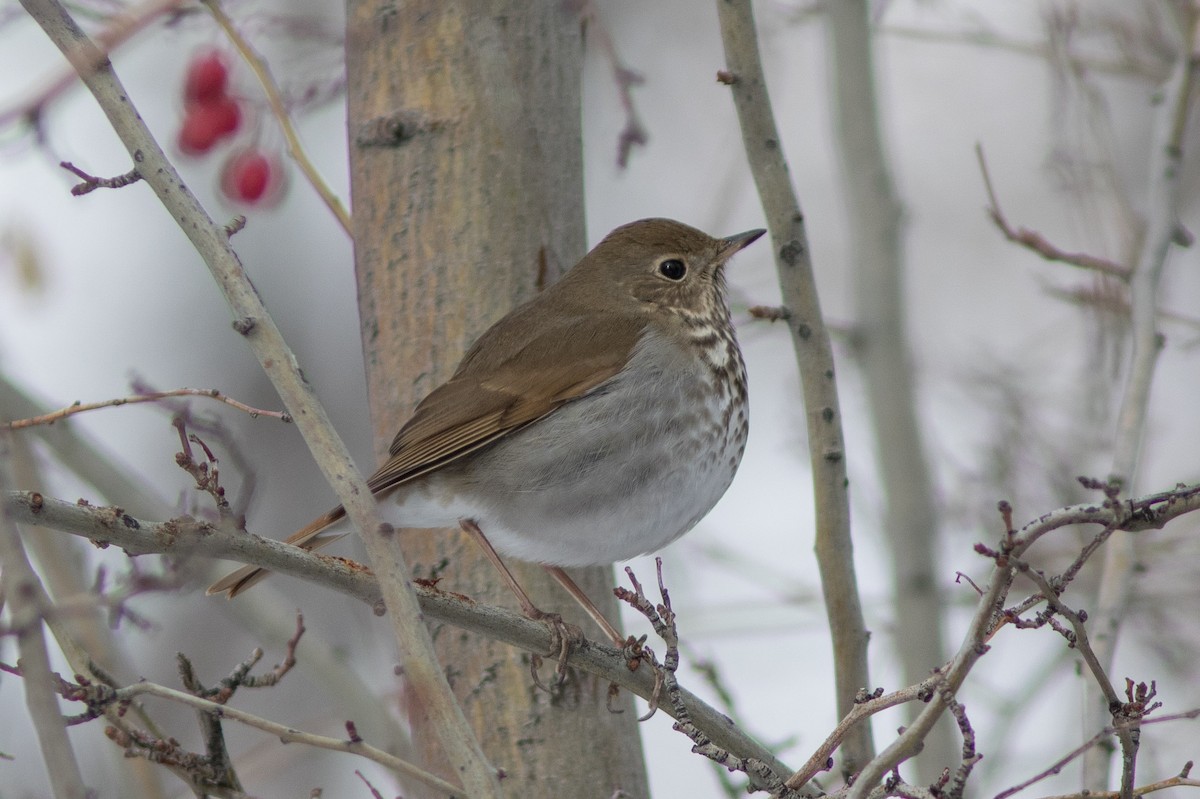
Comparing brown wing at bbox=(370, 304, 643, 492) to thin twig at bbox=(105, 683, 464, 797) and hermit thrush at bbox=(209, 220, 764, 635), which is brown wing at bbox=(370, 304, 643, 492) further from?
thin twig at bbox=(105, 683, 464, 797)

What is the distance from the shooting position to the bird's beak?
3.79 meters

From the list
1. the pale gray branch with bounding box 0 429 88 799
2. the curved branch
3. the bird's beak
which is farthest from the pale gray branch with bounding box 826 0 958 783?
the pale gray branch with bounding box 0 429 88 799

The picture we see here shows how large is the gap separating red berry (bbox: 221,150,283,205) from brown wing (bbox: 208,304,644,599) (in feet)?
4.30

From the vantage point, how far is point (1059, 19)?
446 centimetres

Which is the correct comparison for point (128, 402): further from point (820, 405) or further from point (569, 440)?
point (820, 405)

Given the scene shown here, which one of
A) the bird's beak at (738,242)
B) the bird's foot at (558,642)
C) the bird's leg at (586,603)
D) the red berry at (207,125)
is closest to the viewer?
the bird's foot at (558,642)

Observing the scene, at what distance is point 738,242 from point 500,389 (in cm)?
94

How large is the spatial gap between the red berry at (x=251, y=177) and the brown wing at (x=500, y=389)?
4.30 feet

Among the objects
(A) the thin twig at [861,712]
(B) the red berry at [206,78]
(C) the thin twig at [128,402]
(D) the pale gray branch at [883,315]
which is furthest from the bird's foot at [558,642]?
(B) the red berry at [206,78]

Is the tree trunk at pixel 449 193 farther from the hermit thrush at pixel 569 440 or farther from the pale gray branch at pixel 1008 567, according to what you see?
the pale gray branch at pixel 1008 567

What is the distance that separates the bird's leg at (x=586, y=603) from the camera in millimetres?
3130

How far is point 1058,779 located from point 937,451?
146 centimetres

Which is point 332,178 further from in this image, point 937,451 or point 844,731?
point 844,731

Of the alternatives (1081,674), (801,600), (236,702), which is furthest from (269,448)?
(1081,674)
